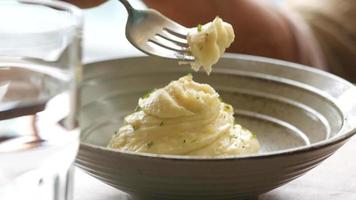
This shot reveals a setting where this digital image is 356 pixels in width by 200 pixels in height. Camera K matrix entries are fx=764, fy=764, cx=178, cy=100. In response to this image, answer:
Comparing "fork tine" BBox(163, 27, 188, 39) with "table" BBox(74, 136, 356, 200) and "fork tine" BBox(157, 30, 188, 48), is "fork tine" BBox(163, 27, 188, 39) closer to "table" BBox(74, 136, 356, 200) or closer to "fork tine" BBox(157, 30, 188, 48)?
"fork tine" BBox(157, 30, 188, 48)

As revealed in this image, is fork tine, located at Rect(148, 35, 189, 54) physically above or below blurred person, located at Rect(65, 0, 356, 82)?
below

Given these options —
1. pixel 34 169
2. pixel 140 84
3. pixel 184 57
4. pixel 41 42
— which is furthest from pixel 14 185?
pixel 140 84

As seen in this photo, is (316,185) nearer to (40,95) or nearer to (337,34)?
(40,95)

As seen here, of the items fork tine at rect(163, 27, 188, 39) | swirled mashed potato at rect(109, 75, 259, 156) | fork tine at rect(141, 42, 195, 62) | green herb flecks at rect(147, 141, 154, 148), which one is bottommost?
green herb flecks at rect(147, 141, 154, 148)

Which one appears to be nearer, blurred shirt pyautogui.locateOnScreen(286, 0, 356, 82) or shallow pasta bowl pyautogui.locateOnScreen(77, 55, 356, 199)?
shallow pasta bowl pyautogui.locateOnScreen(77, 55, 356, 199)

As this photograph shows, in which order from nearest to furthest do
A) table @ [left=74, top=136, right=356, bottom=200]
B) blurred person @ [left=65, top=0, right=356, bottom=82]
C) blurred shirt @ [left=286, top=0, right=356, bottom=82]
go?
table @ [left=74, top=136, right=356, bottom=200], blurred person @ [left=65, top=0, right=356, bottom=82], blurred shirt @ [left=286, top=0, right=356, bottom=82]

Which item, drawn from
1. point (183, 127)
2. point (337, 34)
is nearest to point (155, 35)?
point (183, 127)

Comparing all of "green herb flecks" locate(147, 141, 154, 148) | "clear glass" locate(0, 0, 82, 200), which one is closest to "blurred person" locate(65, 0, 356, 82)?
"green herb flecks" locate(147, 141, 154, 148)

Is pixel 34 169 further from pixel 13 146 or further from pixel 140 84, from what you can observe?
pixel 140 84
